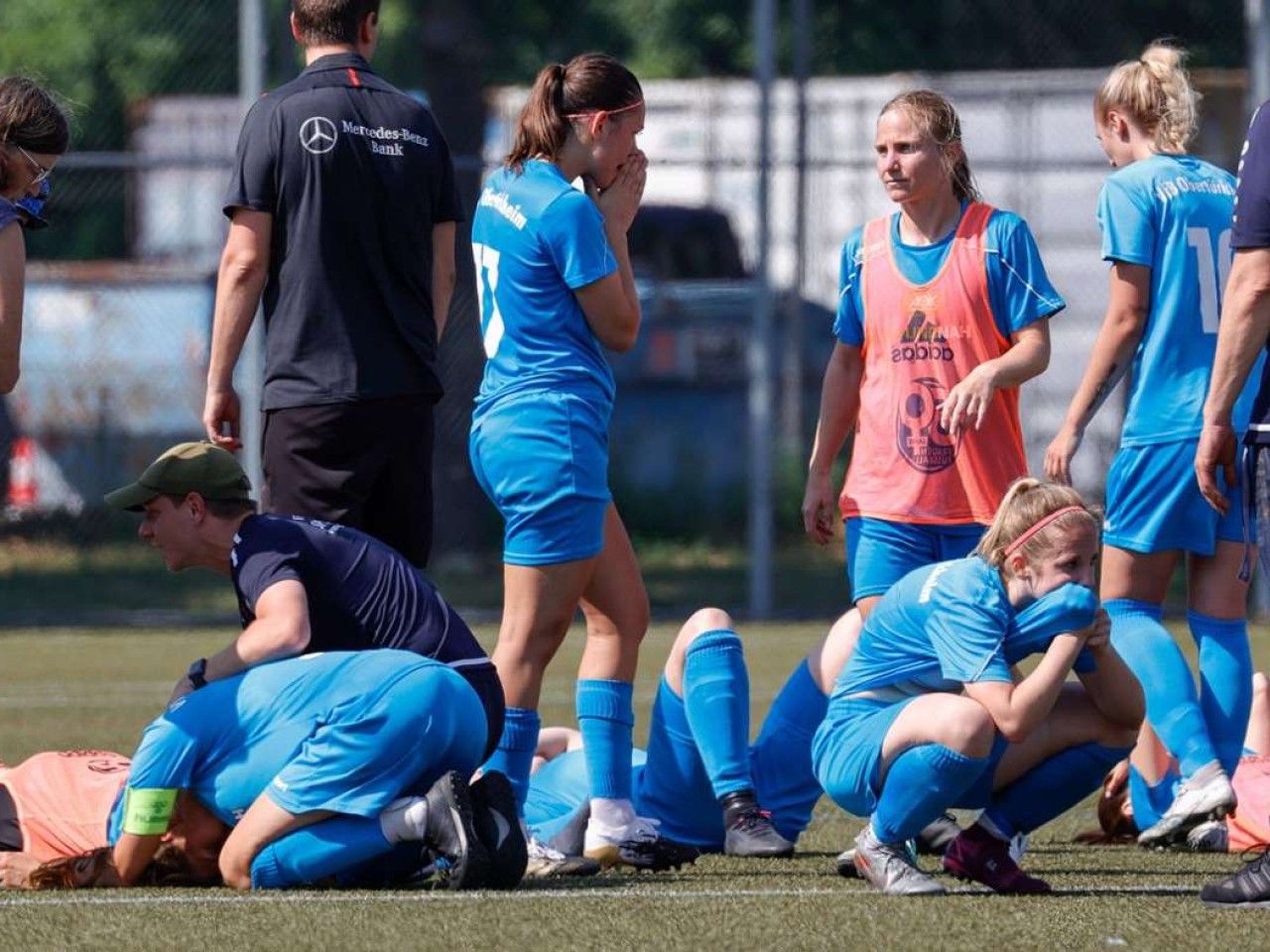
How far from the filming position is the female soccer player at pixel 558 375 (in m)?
5.63

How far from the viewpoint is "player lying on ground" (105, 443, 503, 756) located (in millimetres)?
5082

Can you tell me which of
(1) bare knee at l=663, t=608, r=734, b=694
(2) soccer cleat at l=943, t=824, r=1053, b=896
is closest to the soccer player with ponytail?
(1) bare knee at l=663, t=608, r=734, b=694

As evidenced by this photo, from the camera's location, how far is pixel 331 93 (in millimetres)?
5930

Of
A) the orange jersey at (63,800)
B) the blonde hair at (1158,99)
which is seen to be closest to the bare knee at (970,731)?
the orange jersey at (63,800)

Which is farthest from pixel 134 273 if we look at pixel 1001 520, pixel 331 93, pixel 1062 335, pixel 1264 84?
pixel 1001 520

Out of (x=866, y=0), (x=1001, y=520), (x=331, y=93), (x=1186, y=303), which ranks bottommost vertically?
(x=1001, y=520)

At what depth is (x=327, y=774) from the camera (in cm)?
511

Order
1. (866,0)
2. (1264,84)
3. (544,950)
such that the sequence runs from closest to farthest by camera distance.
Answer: (544,950) < (1264,84) < (866,0)

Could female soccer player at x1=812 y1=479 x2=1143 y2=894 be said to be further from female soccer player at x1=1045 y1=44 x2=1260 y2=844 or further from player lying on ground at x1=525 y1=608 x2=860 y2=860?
female soccer player at x1=1045 y1=44 x2=1260 y2=844

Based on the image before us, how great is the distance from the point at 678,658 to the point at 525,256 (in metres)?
1.05

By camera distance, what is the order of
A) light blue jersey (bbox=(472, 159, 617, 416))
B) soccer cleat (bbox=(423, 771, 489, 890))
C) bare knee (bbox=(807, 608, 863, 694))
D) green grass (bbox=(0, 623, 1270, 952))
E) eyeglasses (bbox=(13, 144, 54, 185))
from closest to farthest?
green grass (bbox=(0, 623, 1270, 952)), soccer cleat (bbox=(423, 771, 489, 890)), eyeglasses (bbox=(13, 144, 54, 185)), light blue jersey (bbox=(472, 159, 617, 416)), bare knee (bbox=(807, 608, 863, 694))

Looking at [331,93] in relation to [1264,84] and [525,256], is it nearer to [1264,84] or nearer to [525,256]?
[525,256]

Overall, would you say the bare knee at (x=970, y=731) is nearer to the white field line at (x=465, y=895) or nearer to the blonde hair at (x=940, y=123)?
the white field line at (x=465, y=895)

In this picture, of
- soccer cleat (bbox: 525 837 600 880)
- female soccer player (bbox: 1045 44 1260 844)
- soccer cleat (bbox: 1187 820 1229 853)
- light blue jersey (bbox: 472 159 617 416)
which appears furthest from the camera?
female soccer player (bbox: 1045 44 1260 844)
